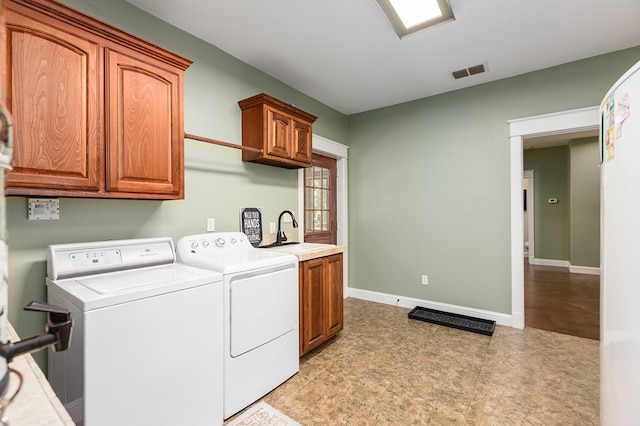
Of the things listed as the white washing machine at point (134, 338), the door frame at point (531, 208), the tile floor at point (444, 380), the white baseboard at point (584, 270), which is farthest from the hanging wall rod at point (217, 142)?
the door frame at point (531, 208)

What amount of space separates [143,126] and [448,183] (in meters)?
3.16

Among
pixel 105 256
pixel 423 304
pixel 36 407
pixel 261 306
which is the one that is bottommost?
pixel 423 304

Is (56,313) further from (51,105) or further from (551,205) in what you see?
(551,205)

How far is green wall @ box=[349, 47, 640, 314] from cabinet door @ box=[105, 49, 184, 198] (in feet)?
9.04

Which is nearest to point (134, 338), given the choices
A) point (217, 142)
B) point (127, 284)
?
point (127, 284)

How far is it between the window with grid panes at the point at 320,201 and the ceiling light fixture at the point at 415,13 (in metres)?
1.92

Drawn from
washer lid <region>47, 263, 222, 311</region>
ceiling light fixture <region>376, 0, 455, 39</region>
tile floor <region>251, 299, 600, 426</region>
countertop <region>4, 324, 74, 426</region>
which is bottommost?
tile floor <region>251, 299, 600, 426</region>

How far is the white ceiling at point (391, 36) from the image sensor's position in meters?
2.12

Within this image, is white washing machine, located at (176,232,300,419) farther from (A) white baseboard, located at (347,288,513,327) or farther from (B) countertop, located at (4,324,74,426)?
(A) white baseboard, located at (347,288,513,327)

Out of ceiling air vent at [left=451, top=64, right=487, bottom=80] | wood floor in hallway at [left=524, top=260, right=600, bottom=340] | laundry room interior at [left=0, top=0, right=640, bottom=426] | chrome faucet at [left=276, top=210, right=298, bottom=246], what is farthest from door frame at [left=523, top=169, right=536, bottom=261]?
chrome faucet at [left=276, top=210, right=298, bottom=246]

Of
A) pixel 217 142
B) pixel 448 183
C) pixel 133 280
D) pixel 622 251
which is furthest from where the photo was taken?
pixel 448 183

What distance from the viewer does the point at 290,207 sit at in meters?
3.42

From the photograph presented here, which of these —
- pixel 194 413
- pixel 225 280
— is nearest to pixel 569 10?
pixel 225 280

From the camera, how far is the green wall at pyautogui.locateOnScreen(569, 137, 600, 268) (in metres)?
5.64
